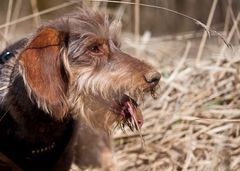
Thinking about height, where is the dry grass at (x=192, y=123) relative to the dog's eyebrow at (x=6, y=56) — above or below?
below

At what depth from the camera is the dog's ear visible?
404 cm

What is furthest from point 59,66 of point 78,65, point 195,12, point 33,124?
point 195,12

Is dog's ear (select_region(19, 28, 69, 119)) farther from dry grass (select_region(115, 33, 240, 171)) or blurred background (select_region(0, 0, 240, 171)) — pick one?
dry grass (select_region(115, 33, 240, 171))

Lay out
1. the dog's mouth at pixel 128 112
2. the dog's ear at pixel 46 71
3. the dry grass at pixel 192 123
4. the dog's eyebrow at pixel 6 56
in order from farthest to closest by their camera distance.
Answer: the dry grass at pixel 192 123, the dog's eyebrow at pixel 6 56, the dog's mouth at pixel 128 112, the dog's ear at pixel 46 71

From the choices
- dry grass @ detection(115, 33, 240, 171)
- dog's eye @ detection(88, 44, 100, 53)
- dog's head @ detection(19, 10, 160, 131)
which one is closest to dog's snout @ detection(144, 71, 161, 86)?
dog's head @ detection(19, 10, 160, 131)

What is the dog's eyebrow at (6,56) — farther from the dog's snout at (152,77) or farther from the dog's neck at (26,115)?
the dog's snout at (152,77)

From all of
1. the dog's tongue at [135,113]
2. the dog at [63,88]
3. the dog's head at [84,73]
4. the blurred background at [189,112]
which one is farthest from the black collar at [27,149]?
the blurred background at [189,112]

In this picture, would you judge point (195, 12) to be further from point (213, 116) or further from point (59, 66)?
point (59, 66)

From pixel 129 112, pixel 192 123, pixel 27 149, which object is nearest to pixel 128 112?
pixel 129 112

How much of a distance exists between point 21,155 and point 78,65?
2.12ft

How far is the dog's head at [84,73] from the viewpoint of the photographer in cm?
406

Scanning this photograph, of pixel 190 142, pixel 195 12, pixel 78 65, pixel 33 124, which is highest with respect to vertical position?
pixel 78 65

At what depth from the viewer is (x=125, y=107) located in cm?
426

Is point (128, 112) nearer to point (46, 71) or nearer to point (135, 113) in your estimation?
point (135, 113)
